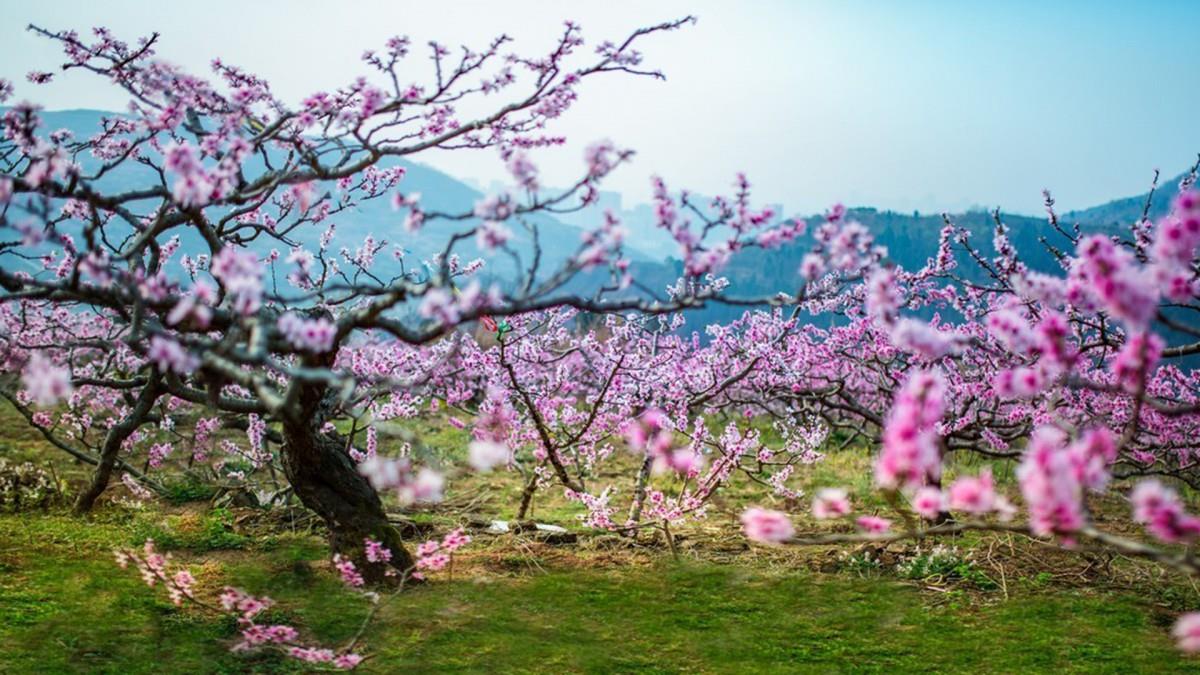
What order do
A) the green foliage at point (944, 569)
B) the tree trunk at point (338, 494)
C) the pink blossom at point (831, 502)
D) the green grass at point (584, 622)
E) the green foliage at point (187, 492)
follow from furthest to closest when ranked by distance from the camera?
the green foliage at point (187, 492), the green foliage at point (944, 569), the tree trunk at point (338, 494), the green grass at point (584, 622), the pink blossom at point (831, 502)

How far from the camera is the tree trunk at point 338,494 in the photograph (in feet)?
16.0

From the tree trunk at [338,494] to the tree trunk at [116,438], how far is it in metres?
1.13

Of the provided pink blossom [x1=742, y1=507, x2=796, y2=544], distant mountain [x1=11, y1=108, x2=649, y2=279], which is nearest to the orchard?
pink blossom [x1=742, y1=507, x2=796, y2=544]

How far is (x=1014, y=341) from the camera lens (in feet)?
8.04

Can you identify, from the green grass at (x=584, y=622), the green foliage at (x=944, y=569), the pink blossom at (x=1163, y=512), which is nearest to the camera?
the pink blossom at (x=1163, y=512)

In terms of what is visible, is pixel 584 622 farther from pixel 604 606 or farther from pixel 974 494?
pixel 974 494

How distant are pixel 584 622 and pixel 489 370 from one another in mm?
3087

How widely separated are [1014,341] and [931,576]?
3.42 meters

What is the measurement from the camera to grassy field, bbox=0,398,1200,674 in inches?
161

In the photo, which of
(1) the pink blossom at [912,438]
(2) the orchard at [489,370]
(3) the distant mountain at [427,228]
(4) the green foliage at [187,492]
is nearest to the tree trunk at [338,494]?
(2) the orchard at [489,370]

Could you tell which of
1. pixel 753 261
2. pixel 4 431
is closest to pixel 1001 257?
pixel 4 431

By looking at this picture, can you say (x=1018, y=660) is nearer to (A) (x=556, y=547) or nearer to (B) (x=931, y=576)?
(B) (x=931, y=576)

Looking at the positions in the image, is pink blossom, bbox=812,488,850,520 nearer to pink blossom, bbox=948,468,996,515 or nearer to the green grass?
pink blossom, bbox=948,468,996,515

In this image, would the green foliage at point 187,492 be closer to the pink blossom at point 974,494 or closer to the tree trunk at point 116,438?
the tree trunk at point 116,438
